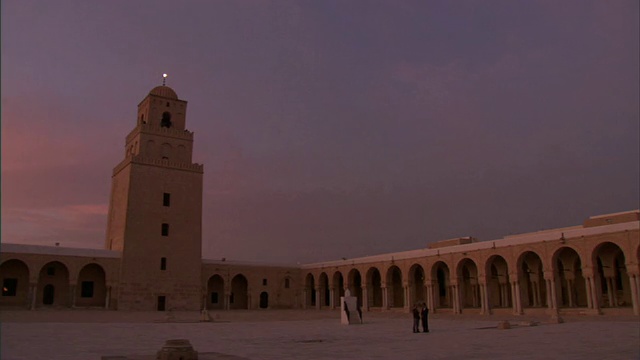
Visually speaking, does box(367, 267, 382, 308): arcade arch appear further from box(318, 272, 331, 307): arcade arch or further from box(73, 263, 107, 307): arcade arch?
box(73, 263, 107, 307): arcade arch

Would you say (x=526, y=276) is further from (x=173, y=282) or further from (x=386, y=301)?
(x=173, y=282)

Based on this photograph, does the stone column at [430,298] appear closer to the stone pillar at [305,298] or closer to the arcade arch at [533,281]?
the arcade arch at [533,281]

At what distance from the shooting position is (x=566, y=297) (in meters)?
32.3

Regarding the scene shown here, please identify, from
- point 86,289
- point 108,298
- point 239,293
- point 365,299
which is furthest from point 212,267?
point 365,299

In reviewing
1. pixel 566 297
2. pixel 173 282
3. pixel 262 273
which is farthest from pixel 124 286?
pixel 566 297

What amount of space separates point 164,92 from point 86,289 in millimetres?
15520

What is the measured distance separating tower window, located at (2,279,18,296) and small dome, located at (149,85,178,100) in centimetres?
1609

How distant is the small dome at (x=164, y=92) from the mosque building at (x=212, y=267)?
109 mm

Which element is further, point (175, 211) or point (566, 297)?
point (175, 211)

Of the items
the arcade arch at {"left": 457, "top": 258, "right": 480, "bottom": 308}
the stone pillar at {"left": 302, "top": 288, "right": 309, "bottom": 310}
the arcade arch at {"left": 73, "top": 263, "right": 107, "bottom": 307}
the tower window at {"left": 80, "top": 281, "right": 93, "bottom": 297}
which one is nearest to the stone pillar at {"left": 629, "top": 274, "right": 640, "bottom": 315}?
the arcade arch at {"left": 457, "top": 258, "right": 480, "bottom": 308}

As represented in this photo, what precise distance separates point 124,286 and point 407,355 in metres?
28.8

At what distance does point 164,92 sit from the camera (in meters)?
40.1

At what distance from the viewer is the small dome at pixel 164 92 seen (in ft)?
130

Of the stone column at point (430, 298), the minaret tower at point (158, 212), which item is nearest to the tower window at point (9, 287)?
the minaret tower at point (158, 212)
